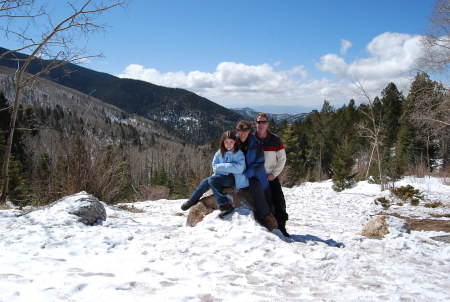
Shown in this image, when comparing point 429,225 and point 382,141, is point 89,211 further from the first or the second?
point 382,141

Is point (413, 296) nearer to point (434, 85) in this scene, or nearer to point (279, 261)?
point (279, 261)

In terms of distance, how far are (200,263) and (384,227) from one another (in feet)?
13.4

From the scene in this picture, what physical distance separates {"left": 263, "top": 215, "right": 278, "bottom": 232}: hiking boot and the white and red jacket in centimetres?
76

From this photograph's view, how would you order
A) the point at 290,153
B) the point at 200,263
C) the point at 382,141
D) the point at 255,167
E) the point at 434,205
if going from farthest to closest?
the point at 382,141 < the point at 290,153 < the point at 434,205 < the point at 255,167 < the point at 200,263

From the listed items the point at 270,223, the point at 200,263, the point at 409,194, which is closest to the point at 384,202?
the point at 409,194

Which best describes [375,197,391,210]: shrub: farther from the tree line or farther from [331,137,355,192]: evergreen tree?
[331,137,355,192]: evergreen tree

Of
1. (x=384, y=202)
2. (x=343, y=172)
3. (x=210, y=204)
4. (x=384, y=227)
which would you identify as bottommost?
(x=384, y=202)

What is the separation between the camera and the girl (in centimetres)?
514

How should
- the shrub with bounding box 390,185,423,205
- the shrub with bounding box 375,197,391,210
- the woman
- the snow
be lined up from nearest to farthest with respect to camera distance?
the snow
the woman
the shrub with bounding box 390,185,423,205
the shrub with bounding box 375,197,391,210

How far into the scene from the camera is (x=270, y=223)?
5.42 meters

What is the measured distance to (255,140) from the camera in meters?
5.28

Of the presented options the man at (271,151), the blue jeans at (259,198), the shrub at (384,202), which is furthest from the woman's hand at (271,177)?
the shrub at (384,202)

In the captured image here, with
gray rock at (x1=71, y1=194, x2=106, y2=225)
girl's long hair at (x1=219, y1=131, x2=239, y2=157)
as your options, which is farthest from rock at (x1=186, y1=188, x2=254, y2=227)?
gray rock at (x1=71, y1=194, x2=106, y2=225)

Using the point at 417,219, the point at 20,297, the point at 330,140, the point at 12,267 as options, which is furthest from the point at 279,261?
the point at 330,140
